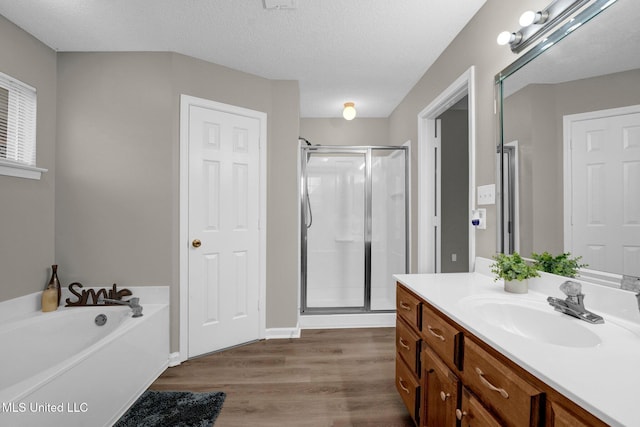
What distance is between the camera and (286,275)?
2844 millimetres

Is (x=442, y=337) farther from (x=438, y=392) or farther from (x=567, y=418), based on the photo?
(x=567, y=418)

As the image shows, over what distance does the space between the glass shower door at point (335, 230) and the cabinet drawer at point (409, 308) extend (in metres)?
1.47

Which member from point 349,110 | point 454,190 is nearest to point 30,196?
point 349,110

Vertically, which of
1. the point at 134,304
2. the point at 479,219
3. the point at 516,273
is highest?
the point at 479,219

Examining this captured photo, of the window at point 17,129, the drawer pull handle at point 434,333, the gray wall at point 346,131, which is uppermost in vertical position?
the gray wall at point 346,131

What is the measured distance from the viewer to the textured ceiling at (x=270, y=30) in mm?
1805

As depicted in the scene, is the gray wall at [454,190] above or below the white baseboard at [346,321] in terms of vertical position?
above

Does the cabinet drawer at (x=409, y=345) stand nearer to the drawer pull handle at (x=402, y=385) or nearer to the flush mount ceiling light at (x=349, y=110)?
the drawer pull handle at (x=402, y=385)

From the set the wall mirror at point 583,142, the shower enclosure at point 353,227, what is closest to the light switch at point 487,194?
the wall mirror at point 583,142

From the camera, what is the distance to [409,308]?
5.13ft

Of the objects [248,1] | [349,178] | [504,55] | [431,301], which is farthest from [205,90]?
[431,301]

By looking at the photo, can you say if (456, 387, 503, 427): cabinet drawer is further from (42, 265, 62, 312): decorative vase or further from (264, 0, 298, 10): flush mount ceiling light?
(42, 265, 62, 312): decorative vase

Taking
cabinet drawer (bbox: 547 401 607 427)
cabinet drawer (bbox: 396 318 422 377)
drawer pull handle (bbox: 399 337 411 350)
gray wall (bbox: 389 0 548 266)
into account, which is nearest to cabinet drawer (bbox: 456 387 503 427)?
cabinet drawer (bbox: 547 401 607 427)

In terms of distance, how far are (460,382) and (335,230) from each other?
7.16 ft
